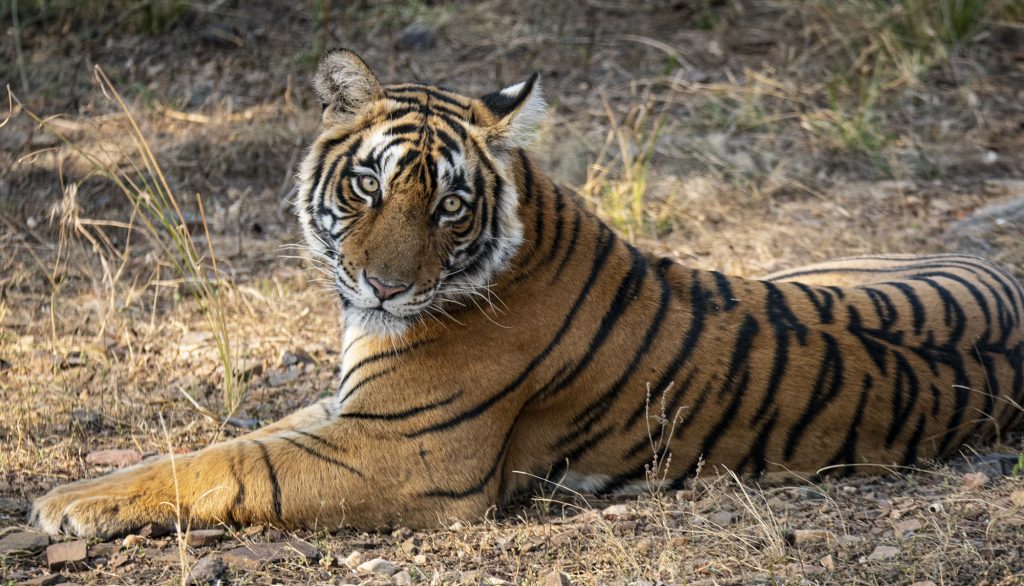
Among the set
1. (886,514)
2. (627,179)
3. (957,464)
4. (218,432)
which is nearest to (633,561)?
(886,514)

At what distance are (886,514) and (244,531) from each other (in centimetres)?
196

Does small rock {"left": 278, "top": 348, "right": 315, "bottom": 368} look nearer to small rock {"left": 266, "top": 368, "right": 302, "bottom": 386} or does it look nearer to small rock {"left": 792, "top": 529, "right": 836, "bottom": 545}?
small rock {"left": 266, "top": 368, "right": 302, "bottom": 386}

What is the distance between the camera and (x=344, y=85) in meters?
3.55

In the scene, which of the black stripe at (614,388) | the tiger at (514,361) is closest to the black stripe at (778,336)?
the tiger at (514,361)

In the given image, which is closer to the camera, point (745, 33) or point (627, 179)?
point (627, 179)

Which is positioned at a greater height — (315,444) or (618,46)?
(618,46)

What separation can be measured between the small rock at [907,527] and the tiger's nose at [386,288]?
1597 mm

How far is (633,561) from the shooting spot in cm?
299

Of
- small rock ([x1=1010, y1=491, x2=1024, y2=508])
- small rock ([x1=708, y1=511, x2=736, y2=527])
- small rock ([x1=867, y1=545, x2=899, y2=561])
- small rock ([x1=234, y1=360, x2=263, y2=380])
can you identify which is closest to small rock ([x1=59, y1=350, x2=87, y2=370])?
small rock ([x1=234, y1=360, x2=263, y2=380])

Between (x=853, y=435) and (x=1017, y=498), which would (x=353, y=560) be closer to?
(x=853, y=435)

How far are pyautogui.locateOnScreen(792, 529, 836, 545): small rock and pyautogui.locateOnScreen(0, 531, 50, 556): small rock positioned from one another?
2.16 m

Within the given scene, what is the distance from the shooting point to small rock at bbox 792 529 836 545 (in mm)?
3116

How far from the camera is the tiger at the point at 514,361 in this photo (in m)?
3.33

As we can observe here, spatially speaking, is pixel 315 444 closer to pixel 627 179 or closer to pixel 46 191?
pixel 627 179
